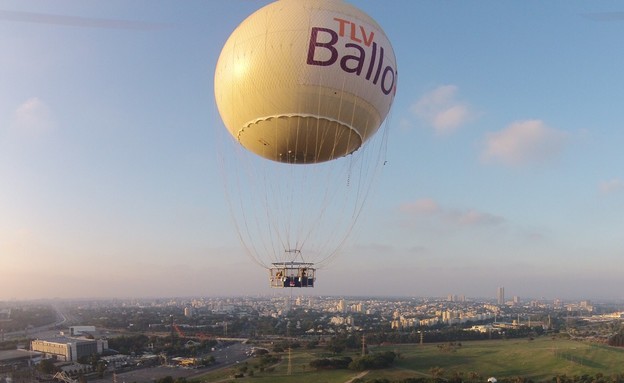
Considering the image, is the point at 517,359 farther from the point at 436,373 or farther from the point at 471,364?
→ the point at 436,373

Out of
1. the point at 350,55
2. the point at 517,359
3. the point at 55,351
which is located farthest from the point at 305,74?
the point at 55,351

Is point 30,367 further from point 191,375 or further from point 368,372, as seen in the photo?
point 368,372

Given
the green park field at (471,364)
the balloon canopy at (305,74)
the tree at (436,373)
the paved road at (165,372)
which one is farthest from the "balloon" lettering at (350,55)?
the paved road at (165,372)

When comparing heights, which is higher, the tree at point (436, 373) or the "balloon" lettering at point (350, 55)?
the "balloon" lettering at point (350, 55)

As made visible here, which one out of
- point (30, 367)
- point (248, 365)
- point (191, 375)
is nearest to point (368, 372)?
point (248, 365)

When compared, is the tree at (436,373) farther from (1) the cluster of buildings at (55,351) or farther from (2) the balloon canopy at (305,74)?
(1) the cluster of buildings at (55,351)

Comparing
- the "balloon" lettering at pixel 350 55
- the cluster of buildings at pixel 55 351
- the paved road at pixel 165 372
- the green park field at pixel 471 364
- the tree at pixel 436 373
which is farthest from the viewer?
the cluster of buildings at pixel 55 351

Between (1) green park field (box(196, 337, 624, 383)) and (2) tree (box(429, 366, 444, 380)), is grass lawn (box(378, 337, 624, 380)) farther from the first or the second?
(2) tree (box(429, 366, 444, 380))
